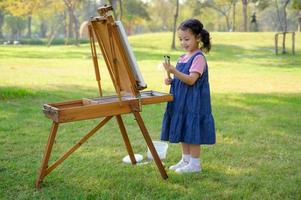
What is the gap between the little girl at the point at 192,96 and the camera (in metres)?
4.53

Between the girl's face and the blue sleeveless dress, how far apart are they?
10 cm

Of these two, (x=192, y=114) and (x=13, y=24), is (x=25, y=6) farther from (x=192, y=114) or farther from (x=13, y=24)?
(x=192, y=114)

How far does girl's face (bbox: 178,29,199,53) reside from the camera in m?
4.55

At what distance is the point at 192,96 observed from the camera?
4582 mm

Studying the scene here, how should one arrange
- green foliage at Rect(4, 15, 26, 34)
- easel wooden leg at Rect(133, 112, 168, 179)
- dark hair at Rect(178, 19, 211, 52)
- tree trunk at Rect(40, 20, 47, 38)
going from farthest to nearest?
tree trunk at Rect(40, 20, 47, 38) → green foliage at Rect(4, 15, 26, 34) → dark hair at Rect(178, 19, 211, 52) → easel wooden leg at Rect(133, 112, 168, 179)

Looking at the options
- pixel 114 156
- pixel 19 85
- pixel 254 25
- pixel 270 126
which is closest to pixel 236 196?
pixel 114 156

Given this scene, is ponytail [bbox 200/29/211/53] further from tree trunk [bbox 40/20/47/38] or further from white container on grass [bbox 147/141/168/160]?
tree trunk [bbox 40/20/47/38]

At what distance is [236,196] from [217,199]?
0.60ft

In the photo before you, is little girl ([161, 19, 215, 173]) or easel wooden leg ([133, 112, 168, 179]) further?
little girl ([161, 19, 215, 173])

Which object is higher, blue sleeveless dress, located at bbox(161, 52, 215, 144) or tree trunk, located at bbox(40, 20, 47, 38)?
blue sleeveless dress, located at bbox(161, 52, 215, 144)

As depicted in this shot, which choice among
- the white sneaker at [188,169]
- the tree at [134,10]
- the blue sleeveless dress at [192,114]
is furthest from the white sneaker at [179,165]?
the tree at [134,10]

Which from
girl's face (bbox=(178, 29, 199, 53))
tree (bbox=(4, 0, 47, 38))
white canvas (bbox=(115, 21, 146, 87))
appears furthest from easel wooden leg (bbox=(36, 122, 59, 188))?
tree (bbox=(4, 0, 47, 38))

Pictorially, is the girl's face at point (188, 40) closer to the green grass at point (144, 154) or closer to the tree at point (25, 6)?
the green grass at point (144, 154)

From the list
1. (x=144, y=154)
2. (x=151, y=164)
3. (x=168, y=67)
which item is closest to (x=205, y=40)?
(x=168, y=67)
